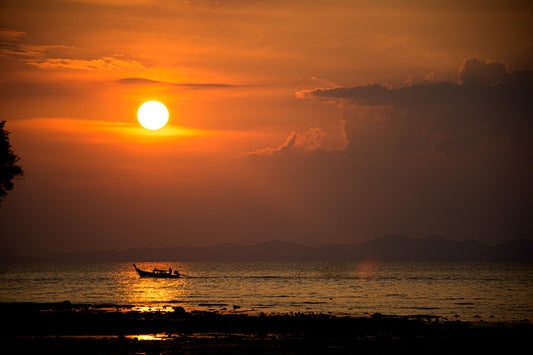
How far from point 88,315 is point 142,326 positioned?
856cm

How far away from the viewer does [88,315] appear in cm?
4828

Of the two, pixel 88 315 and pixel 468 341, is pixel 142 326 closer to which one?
pixel 88 315

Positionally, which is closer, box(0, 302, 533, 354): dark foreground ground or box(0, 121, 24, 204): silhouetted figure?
box(0, 302, 533, 354): dark foreground ground

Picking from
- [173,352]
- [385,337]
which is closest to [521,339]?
[385,337]

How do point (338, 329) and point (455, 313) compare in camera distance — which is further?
point (455, 313)

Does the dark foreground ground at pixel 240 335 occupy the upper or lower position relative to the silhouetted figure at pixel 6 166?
lower

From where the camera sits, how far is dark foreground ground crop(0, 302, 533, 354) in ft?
107

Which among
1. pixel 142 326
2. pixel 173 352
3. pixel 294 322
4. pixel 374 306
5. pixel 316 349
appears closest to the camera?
pixel 173 352

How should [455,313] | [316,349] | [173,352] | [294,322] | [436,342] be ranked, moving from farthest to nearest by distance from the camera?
1. [455,313]
2. [294,322]
3. [436,342]
4. [316,349]
5. [173,352]

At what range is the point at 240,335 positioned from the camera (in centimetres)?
3838

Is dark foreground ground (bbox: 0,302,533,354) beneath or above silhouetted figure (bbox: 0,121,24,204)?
beneath

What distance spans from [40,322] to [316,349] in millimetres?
21211

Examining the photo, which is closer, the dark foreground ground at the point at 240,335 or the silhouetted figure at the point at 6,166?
the dark foreground ground at the point at 240,335

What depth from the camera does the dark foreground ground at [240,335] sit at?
32.5m
